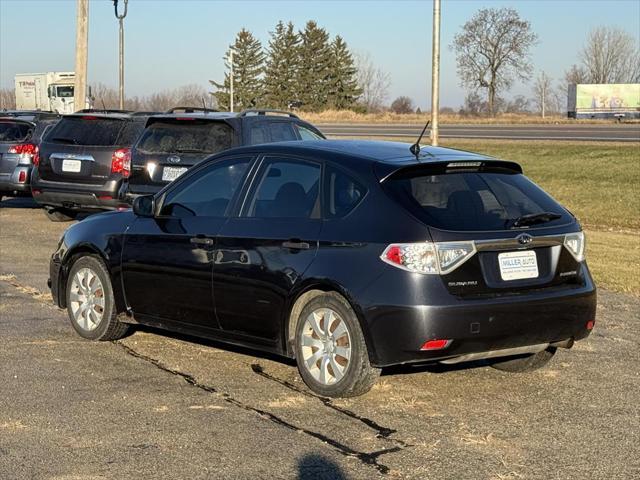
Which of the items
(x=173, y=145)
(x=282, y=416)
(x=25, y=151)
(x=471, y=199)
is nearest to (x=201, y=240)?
(x=282, y=416)

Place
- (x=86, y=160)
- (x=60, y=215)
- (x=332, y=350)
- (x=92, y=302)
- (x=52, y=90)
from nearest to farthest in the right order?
(x=332, y=350) → (x=92, y=302) → (x=86, y=160) → (x=60, y=215) → (x=52, y=90)

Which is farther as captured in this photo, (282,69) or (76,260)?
(282,69)

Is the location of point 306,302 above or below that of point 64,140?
below

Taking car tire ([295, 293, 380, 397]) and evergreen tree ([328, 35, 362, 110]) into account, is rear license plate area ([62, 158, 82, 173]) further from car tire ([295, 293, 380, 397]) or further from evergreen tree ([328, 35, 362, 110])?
evergreen tree ([328, 35, 362, 110])

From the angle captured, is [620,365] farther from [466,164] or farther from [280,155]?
[280,155]

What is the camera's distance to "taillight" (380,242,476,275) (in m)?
5.97

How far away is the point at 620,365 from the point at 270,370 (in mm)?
2546

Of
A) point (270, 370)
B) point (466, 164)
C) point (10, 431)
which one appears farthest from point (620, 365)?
point (10, 431)

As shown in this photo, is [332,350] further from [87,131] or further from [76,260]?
[87,131]

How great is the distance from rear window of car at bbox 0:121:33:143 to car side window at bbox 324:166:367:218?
1312 centimetres

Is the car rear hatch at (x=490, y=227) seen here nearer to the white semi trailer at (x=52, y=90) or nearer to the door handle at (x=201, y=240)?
the door handle at (x=201, y=240)

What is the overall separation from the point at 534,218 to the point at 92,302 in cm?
358

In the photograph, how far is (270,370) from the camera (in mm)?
7207

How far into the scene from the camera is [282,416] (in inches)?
237
